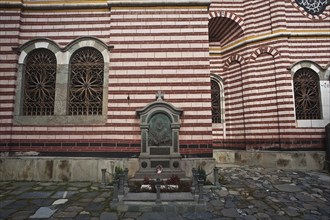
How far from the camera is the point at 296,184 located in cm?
695

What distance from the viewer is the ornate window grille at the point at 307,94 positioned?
32.6 feet

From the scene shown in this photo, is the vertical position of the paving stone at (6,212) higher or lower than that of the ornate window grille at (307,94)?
lower

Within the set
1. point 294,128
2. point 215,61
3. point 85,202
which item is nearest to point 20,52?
point 85,202

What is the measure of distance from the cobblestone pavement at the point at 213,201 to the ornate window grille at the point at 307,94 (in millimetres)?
3362

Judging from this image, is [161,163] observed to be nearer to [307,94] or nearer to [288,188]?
[288,188]

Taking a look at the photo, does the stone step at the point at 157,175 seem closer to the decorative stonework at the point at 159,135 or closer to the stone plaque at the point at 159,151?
the decorative stonework at the point at 159,135

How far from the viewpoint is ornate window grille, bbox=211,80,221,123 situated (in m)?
12.2

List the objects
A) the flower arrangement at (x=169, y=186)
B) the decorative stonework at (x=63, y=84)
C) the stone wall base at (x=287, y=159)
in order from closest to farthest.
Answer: the flower arrangement at (x=169, y=186) < the decorative stonework at (x=63, y=84) < the stone wall base at (x=287, y=159)

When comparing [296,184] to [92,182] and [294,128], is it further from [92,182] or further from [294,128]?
[92,182]

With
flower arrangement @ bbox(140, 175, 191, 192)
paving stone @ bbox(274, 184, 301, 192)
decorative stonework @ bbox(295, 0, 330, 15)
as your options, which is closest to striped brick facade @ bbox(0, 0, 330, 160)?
flower arrangement @ bbox(140, 175, 191, 192)

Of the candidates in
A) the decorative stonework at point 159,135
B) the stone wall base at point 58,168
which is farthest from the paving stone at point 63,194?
the decorative stonework at point 159,135

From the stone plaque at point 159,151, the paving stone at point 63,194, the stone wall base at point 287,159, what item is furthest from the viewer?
the stone wall base at point 287,159

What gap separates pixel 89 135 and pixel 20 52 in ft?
13.8

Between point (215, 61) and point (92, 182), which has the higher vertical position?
point (215, 61)
